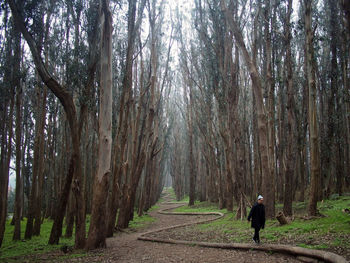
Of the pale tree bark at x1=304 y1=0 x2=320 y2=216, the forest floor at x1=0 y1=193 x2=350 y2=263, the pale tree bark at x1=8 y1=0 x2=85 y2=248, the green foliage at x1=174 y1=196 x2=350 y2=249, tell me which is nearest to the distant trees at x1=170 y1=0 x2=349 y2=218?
the pale tree bark at x1=304 y1=0 x2=320 y2=216

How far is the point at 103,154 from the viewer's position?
8.64 m

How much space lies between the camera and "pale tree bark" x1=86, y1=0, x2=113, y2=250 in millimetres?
8469

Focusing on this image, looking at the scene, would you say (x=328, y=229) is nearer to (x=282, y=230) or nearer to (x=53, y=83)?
(x=282, y=230)

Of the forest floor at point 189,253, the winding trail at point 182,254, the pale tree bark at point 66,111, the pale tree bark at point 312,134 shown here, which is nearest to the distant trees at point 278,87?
the pale tree bark at point 312,134

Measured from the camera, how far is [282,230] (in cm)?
836

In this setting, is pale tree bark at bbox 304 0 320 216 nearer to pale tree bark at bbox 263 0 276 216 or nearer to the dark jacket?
pale tree bark at bbox 263 0 276 216

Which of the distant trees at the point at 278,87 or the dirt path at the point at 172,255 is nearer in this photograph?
the dirt path at the point at 172,255

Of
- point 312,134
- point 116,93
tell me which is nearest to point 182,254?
point 312,134

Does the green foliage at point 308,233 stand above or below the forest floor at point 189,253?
above

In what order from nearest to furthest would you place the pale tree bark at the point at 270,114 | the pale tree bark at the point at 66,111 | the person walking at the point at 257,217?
the person walking at the point at 257,217 → the pale tree bark at the point at 66,111 → the pale tree bark at the point at 270,114

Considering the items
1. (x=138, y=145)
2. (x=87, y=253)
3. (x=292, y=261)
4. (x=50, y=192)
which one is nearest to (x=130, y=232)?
(x=138, y=145)

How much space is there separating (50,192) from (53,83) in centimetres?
1549

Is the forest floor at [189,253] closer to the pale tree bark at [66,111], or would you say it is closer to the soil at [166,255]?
the soil at [166,255]

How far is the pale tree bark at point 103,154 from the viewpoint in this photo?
847 cm
